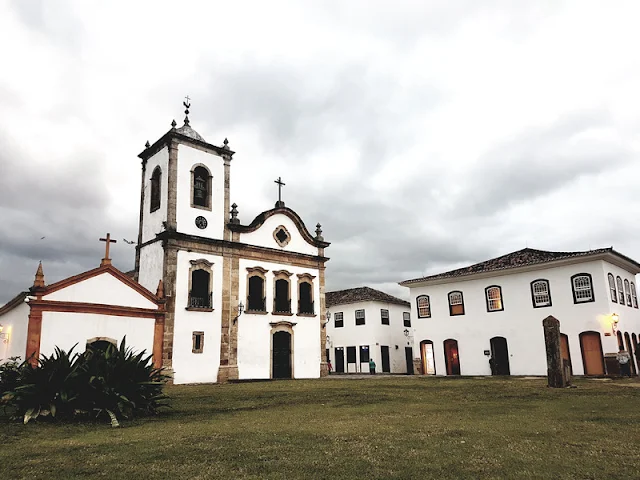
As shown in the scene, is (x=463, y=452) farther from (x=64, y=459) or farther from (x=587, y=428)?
(x=64, y=459)

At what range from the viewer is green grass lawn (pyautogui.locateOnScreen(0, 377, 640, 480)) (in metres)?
5.11

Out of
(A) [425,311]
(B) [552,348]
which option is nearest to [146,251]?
(A) [425,311]

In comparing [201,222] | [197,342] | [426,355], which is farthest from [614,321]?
[201,222]

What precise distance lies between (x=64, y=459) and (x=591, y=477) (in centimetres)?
560

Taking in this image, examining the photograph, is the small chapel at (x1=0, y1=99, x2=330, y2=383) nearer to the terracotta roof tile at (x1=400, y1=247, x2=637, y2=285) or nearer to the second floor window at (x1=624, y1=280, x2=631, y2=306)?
the terracotta roof tile at (x1=400, y1=247, x2=637, y2=285)

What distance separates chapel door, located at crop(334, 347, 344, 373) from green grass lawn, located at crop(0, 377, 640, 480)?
3161 centimetres

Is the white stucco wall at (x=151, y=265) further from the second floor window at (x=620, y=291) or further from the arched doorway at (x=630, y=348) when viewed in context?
the arched doorway at (x=630, y=348)

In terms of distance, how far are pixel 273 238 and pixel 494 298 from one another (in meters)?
12.4

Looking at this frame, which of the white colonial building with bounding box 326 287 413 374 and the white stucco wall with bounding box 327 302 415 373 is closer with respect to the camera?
the white stucco wall with bounding box 327 302 415 373

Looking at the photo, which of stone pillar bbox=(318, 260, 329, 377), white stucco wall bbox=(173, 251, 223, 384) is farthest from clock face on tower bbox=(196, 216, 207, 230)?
stone pillar bbox=(318, 260, 329, 377)

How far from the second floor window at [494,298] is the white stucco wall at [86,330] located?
678 inches

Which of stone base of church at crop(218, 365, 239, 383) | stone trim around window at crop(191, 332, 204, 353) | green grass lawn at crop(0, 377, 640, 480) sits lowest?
green grass lawn at crop(0, 377, 640, 480)

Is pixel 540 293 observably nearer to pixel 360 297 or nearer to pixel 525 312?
pixel 525 312

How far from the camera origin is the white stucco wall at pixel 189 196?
81.3ft
